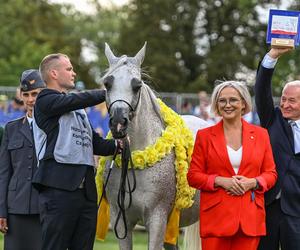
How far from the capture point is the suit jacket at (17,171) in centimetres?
606

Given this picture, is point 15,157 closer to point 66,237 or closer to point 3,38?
point 66,237

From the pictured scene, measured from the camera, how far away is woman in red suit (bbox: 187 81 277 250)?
5434 millimetres

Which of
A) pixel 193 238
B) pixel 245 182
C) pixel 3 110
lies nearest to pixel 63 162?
pixel 245 182

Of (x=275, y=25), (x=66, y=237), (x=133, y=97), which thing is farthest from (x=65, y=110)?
(x=275, y=25)

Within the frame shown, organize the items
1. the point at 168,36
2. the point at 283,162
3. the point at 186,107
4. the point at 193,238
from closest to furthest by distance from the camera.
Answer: the point at 283,162
the point at 193,238
the point at 186,107
the point at 168,36

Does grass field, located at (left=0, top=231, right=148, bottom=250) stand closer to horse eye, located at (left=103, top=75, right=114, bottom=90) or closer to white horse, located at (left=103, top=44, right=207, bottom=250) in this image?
white horse, located at (left=103, top=44, right=207, bottom=250)

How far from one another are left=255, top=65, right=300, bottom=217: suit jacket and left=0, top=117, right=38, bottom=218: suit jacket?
2.00 metres

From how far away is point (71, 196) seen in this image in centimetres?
561

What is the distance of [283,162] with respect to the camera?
5.89 metres

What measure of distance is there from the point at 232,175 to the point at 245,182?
0.13 metres

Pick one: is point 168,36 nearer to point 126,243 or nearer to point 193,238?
point 193,238

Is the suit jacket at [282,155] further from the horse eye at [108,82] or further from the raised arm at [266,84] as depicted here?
the horse eye at [108,82]

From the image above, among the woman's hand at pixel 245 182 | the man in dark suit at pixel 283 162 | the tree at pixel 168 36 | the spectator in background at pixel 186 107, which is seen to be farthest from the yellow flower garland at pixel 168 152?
the tree at pixel 168 36

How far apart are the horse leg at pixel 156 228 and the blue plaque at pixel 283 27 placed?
175 cm
